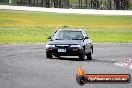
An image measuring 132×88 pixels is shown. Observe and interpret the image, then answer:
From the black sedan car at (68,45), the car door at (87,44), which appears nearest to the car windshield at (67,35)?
the black sedan car at (68,45)

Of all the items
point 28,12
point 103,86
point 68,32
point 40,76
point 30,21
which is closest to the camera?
point 103,86

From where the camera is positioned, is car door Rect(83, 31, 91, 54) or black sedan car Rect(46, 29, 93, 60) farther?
car door Rect(83, 31, 91, 54)

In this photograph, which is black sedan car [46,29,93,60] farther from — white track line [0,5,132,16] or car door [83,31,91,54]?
white track line [0,5,132,16]

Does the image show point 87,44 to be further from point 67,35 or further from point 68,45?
point 68,45

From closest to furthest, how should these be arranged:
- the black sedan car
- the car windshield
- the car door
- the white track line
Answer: the black sedan car → the car door → the car windshield → the white track line

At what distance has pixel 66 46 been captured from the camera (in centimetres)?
2323

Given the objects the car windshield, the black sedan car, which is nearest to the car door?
the black sedan car

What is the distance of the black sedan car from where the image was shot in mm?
23172

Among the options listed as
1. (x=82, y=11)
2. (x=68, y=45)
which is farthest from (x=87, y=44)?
(x=82, y=11)

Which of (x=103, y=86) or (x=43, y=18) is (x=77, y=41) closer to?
(x=103, y=86)

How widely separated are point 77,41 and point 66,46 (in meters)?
0.80

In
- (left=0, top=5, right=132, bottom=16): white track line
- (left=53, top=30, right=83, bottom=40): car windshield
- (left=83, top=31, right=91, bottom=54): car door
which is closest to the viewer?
(left=83, top=31, right=91, bottom=54): car door

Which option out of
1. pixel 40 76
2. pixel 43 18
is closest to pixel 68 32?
pixel 40 76

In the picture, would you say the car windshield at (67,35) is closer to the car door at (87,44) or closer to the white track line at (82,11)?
the car door at (87,44)
